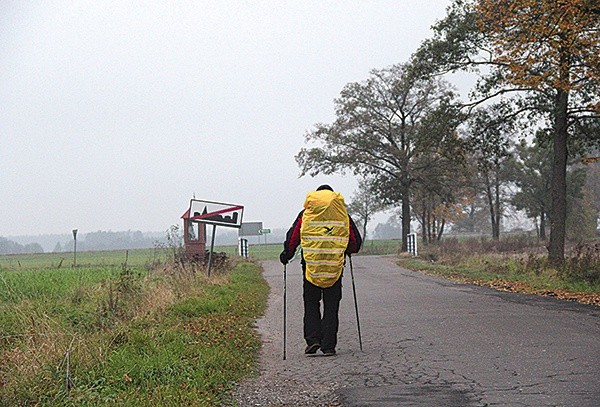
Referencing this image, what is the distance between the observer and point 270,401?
6.91 meters

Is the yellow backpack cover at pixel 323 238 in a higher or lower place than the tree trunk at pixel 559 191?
lower

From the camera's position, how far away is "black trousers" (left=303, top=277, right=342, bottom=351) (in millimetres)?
9438

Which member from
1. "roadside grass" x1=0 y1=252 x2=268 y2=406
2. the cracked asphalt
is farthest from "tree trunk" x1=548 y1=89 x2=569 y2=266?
"roadside grass" x1=0 y1=252 x2=268 y2=406

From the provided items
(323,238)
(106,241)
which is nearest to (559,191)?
(323,238)

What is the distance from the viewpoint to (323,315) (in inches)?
377

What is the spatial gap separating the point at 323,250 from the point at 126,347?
2566mm

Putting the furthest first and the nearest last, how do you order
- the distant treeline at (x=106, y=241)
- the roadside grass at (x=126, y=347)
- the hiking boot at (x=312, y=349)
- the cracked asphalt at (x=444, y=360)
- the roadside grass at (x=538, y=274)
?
1. the distant treeline at (x=106, y=241)
2. the roadside grass at (x=538, y=274)
3. the hiking boot at (x=312, y=349)
4. the roadside grass at (x=126, y=347)
5. the cracked asphalt at (x=444, y=360)

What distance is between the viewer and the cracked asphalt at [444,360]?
6695mm

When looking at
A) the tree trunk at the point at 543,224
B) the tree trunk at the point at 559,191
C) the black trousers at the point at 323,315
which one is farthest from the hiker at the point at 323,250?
the tree trunk at the point at 543,224

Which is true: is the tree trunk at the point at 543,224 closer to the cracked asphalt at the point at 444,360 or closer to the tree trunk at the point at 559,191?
the tree trunk at the point at 559,191

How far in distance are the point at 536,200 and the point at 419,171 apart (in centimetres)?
Answer: 1143

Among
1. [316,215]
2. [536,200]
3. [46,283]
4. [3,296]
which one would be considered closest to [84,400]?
[316,215]

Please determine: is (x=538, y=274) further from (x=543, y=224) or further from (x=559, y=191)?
(x=543, y=224)

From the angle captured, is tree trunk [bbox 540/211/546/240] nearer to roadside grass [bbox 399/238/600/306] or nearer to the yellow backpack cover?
roadside grass [bbox 399/238/600/306]
